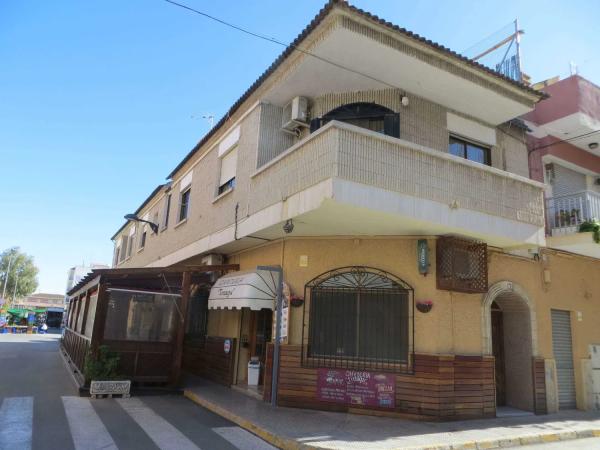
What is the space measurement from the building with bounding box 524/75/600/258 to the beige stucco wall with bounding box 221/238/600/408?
87 cm

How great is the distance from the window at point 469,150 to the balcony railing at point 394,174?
1.24 m

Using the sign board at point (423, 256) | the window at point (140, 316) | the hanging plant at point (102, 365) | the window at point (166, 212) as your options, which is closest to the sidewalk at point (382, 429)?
the hanging plant at point (102, 365)

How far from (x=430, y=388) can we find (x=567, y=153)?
27.6ft

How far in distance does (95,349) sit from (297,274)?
5.21m

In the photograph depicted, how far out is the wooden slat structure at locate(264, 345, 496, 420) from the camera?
8.47 metres

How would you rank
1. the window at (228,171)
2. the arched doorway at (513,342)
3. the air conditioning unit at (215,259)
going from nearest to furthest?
the arched doorway at (513,342)
the window at (228,171)
the air conditioning unit at (215,259)

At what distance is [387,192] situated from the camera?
26.4ft

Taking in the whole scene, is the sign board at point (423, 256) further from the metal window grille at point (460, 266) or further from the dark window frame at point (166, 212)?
the dark window frame at point (166, 212)

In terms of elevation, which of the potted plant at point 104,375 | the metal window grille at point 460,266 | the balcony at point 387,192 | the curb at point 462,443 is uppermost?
the balcony at point 387,192

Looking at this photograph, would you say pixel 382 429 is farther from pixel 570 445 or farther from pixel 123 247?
pixel 123 247

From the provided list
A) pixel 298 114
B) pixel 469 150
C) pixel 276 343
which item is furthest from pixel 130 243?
pixel 469 150

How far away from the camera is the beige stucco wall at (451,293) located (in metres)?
8.97

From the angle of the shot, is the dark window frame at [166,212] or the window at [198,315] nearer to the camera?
the window at [198,315]

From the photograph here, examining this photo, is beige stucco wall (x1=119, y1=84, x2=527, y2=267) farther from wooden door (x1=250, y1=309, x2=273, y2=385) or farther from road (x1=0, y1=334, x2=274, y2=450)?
road (x1=0, y1=334, x2=274, y2=450)
